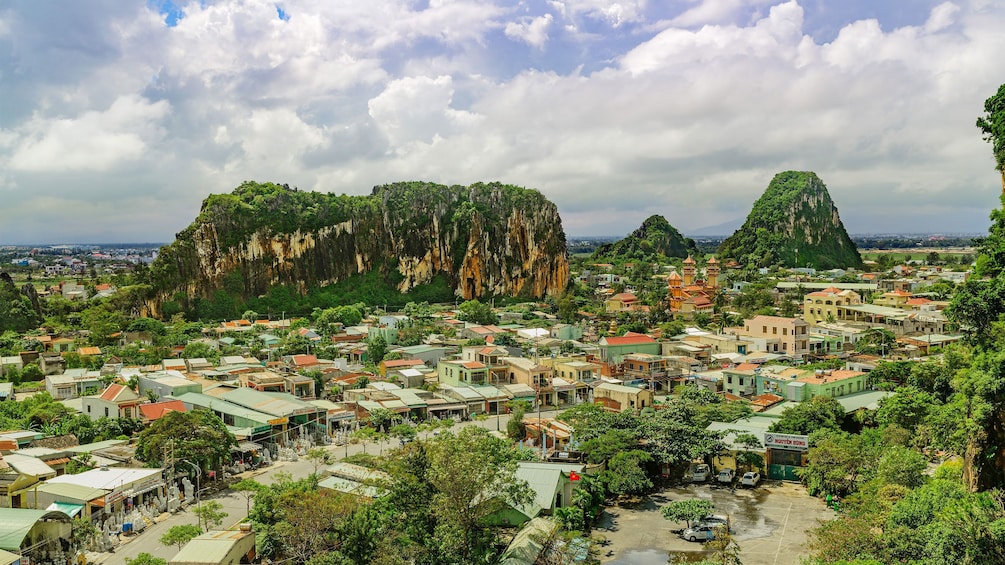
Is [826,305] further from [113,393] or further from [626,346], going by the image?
[113,393]

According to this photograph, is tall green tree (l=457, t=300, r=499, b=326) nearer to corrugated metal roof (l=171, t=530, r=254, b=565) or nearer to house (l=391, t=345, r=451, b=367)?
house (l=391, t=345, r=451, b=367)

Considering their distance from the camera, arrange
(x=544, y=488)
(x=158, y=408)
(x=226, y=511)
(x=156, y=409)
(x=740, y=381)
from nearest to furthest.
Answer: (x=544, y=488)
(x=226, y=511)
(x=156, y=409)
(x=158, y=408)
(x=740, y=381)

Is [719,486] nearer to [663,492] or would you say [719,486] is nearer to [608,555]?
[663,492]

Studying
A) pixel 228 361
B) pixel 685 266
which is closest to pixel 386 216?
pixel 685 266

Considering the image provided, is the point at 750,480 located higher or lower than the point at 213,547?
lower

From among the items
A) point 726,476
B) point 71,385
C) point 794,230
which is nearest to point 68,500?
point 71,385
